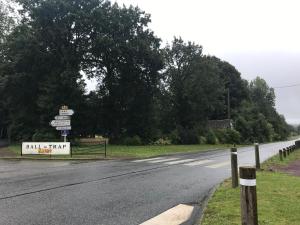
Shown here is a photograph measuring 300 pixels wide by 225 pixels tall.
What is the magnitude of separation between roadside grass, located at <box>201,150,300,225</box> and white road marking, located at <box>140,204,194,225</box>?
0.42m

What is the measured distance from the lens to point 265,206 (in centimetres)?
891

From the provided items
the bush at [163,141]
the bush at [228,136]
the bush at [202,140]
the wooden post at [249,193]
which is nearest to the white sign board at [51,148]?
the wooden post at [249,193]

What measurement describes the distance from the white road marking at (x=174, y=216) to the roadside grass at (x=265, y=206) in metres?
0.42

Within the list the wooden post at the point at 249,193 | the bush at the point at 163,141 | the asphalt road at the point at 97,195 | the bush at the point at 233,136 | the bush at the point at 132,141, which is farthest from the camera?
the bush at the point at 233,136

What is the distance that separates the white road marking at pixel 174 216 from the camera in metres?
8.20

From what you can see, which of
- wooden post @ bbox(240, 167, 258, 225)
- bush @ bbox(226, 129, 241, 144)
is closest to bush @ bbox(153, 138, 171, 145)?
bush @ bbox(226, 129, 241, 144)

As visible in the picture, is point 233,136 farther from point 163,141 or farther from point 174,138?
point 163,141

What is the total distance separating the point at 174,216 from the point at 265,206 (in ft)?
5.94

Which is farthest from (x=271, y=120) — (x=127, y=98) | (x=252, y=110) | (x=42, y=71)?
(x=42, y=71)

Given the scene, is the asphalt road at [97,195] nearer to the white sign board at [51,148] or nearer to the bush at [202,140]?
the white sign board at [51,148]

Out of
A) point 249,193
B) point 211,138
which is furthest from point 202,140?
point 249,193

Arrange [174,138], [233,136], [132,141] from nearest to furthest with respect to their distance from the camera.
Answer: [132,141]
[174,138]
[233,136]

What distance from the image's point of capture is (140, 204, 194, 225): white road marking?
8196mm

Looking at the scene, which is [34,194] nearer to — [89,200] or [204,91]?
[89,200]
